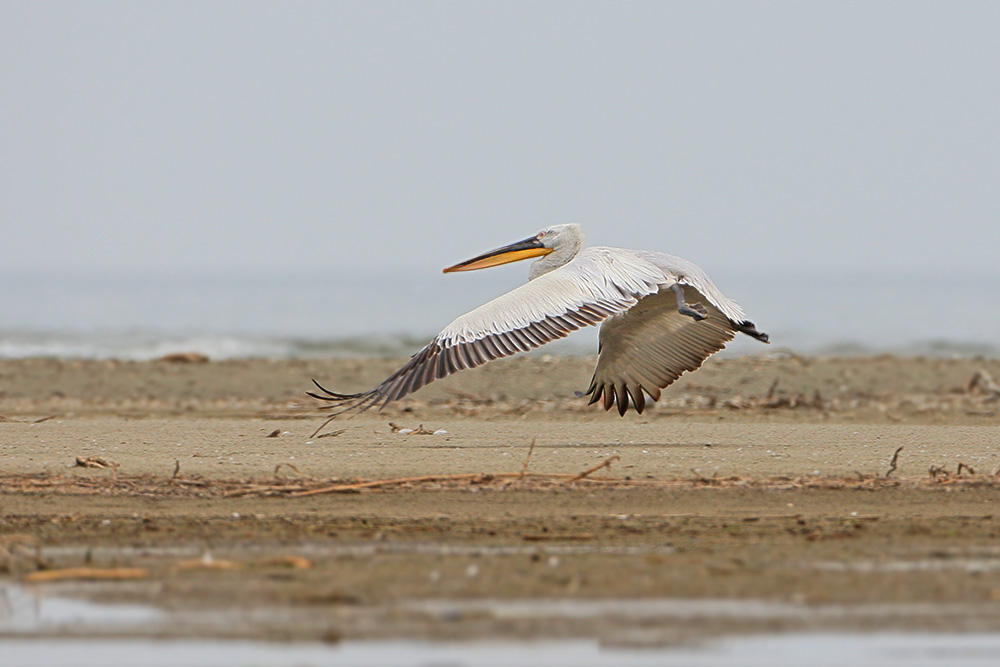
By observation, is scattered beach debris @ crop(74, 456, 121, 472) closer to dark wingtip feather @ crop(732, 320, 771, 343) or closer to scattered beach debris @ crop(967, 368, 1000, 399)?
dark wingtip feather @ crop(732, 320, 771, 343)

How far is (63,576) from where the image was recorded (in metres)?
5.43

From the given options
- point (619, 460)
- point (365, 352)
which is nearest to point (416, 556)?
point (619, 460)

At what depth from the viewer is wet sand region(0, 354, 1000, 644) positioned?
491cm

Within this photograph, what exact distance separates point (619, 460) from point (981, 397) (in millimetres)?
6163

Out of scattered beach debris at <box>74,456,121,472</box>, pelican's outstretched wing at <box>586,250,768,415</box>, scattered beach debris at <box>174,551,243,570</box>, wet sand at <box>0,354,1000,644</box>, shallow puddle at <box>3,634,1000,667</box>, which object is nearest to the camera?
shallow puddle at <box>3,634,1000,667</box>

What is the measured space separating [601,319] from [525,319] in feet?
1.71

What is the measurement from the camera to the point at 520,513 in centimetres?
718

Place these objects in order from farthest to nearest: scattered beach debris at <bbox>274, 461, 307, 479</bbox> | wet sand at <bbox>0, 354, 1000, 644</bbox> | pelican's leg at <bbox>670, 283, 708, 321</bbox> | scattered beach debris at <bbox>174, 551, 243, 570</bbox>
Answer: pelican's leg at <bbox>670, 283, 708, 321</bbox>, scattered beach debris at <bbox>274, 461, 307, 479</bbox>, scattered beach debris at <bbox>174, 551, 243, 570</bbox>, wet sand at <bbox>0, 354, 1000, 644</bbox>

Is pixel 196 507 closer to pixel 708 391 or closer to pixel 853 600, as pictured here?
pixel 853 600

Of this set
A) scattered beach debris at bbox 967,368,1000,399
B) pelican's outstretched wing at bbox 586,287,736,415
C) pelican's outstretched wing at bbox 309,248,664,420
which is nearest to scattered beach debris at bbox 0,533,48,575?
pelican's outstretched wing at bbox 309,248,664,420

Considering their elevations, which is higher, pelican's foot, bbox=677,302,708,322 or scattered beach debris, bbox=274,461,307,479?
pelican's foot, bbox=677,302,708,322

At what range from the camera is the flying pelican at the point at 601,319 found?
871 cm

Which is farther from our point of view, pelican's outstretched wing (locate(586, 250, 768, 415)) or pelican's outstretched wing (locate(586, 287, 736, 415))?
pelican's outstretched wing (locate(586, 287, 736, 415))

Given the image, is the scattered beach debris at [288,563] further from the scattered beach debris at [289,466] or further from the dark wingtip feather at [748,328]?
the dark wingtip feather at [748,328]
